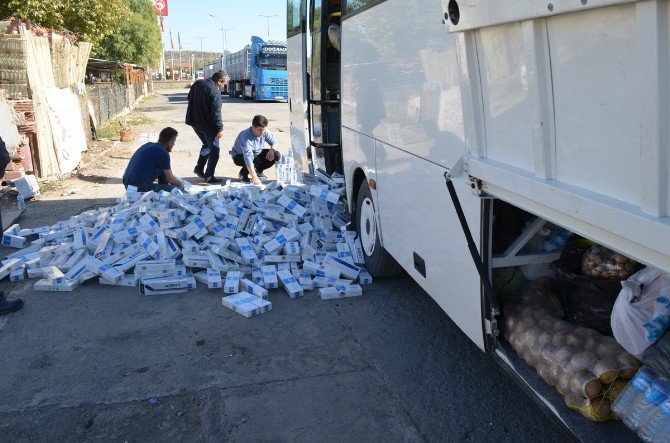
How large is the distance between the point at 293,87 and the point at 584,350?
7.31m

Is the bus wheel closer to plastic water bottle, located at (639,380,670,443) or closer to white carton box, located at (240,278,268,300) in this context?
white carton box, located at (240,278,268,300)

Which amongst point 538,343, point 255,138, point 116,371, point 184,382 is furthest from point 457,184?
point 255,138

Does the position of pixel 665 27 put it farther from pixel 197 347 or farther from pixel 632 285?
pixel 197 347

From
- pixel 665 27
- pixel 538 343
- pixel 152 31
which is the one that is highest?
pixel 152 31

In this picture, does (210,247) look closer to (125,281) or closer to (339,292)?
(125,281)

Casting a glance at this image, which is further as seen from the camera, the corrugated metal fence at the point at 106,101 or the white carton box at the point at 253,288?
the corrugated metal fence at the point at 106,101

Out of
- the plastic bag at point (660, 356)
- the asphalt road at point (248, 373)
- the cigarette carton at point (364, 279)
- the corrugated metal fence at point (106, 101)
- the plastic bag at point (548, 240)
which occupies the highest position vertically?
the corrugated metal fence at point (106, 101)

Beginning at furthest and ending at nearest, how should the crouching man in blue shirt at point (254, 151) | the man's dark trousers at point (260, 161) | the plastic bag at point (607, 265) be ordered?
the man's dark trousers at point (260, 161)
the crouching man in blue shirt at point (254, 151)
the plastic bag at point (607, 265)

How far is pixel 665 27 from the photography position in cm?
159

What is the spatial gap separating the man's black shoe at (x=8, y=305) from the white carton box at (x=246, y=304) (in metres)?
1.73

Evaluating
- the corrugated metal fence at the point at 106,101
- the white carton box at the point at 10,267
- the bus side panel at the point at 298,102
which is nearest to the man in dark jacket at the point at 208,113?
the bus side panel at the point at 298,102

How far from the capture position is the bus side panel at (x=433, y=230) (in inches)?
127

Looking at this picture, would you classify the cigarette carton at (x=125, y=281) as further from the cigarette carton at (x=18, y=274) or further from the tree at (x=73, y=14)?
the tree at (x=73, y=14)

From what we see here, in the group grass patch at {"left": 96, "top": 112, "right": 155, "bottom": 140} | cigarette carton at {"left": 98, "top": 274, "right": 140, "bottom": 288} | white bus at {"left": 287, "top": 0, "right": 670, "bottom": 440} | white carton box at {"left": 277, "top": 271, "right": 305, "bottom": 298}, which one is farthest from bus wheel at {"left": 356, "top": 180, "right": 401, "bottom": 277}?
grass patch at {"left": 96, "top": 112, "right": 155, "bottom": 140}
